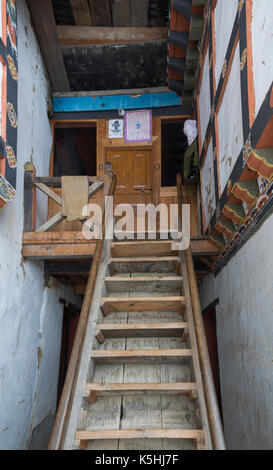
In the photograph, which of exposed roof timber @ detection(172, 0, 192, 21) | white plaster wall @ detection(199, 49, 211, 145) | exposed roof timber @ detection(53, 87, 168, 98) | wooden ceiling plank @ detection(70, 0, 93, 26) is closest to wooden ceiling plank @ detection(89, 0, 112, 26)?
wooden ceiling plank @ detection(70, 0, 93, 26)

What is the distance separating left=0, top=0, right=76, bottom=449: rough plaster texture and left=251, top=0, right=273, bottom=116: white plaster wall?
2615 millimetres

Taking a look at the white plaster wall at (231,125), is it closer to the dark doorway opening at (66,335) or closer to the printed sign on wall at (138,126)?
the printed sign on wall at (138,126)

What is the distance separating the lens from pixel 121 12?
17.8 feet

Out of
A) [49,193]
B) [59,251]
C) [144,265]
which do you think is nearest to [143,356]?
[144,265]

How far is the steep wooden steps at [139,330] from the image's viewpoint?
2645 mm

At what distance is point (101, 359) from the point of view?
2590 millimetres

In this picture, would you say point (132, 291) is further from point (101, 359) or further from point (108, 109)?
point (108, 109)

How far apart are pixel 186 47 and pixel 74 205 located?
2.84m

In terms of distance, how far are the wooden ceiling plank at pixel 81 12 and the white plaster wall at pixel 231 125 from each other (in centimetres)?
326

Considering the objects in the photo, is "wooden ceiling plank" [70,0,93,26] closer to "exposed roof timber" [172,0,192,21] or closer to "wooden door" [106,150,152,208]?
"exposed roof timber" [172,0,192,21]

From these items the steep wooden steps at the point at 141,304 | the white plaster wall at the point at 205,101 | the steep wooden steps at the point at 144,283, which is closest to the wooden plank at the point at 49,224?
the steep wooden steps at the point at 144,283

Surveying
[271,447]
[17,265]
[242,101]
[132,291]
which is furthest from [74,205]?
[271,447]
